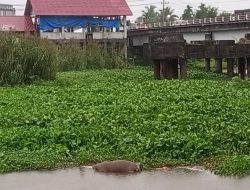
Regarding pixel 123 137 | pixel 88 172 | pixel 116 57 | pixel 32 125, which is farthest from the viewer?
pixel 116 57

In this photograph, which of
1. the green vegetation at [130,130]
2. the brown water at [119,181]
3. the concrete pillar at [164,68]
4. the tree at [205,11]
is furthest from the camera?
the tree at [205,11]

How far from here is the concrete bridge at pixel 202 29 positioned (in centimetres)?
4053

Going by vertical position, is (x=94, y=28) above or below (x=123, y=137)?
above

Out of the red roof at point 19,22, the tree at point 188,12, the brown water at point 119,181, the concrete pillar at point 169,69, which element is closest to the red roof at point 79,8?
the red roof at point 19,22

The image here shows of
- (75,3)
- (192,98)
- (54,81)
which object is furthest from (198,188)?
(75,3)

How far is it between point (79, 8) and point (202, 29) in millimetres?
10983

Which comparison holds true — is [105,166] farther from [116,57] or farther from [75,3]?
[75,3]

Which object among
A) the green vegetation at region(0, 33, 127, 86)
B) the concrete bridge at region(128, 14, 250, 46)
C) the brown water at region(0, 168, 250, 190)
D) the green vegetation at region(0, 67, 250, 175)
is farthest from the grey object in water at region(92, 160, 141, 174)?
the concrete bridge at region(128, 14, 250, 46)

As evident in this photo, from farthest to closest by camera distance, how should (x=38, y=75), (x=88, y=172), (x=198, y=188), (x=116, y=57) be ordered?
(x=116, y=57) < (x=38, y=75) < (x=88, y=172) < (x=198, y=188)

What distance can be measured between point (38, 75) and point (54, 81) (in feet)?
2.30

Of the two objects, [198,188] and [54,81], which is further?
[54,81]

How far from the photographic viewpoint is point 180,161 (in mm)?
7930

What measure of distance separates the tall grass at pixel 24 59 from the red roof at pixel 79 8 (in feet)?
72.1

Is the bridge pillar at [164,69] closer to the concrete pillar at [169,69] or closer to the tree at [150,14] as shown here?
the concrete pillar at [169,69]
